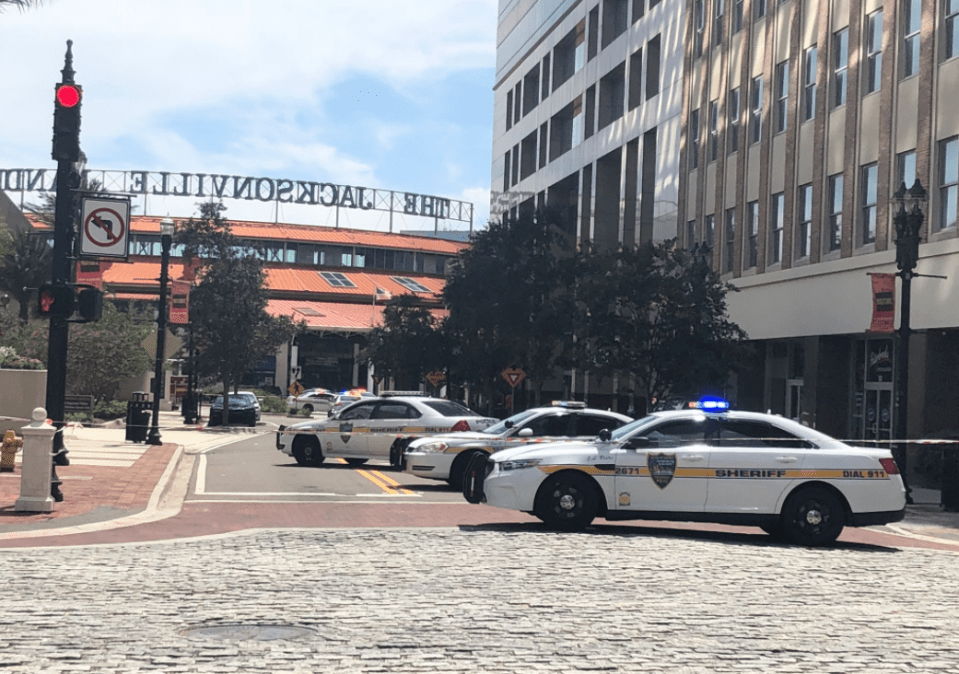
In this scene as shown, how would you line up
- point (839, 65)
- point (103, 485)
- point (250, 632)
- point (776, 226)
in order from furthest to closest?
point (776, 226)
point (839, 65)
point (103, 485)
point (250, 632)

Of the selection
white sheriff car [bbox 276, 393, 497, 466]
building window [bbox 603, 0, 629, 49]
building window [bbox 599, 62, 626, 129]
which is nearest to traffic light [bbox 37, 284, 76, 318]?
white sheriff car [bbox 276, 393, 497, 466]

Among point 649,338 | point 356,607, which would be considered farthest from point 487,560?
point 649,338

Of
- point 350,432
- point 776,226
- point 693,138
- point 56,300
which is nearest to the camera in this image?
point 56,300

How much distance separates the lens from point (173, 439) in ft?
127

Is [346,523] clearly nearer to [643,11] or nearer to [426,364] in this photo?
[426,364]

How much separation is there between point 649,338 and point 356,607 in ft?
81.4

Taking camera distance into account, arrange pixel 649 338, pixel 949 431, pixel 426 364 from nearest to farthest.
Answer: pixel 949 431, pixel 649 338, pixel 426 364

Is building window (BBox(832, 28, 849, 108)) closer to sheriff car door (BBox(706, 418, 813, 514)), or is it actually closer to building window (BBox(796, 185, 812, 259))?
building window (BBox(796, 185, 812, 259))

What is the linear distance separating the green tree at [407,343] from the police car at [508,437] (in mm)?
26847

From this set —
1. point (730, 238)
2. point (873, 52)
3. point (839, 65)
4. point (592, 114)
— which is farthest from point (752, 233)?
point (592, 114)

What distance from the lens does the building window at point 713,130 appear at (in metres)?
42.3

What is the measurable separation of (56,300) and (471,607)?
34.8 feet

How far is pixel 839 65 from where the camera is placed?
112 feet

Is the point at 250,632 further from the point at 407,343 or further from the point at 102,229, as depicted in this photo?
the point at 407,343
